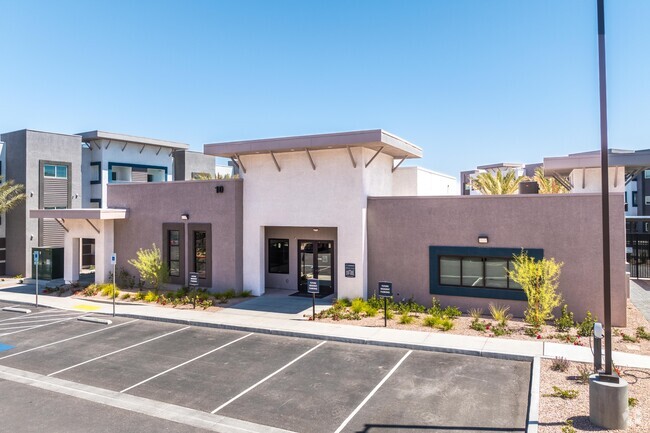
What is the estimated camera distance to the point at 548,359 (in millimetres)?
12078

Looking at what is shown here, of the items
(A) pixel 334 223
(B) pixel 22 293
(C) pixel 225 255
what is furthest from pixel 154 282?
(A) pixel 334 223

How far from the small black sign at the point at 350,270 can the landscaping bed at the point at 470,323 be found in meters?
1.10

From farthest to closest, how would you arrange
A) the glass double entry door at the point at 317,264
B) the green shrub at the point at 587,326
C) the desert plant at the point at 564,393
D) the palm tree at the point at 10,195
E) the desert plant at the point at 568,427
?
the palm tree at the point at 10,195 → the glass double entry door at the point at 317,264 → the green shrub at the point at 587,326 → the desert plant at the point at 564,393 → the desert plant at the point at 568,427

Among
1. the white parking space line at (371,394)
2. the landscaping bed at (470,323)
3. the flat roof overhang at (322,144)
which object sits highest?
the flat roof overhang at (322,144)

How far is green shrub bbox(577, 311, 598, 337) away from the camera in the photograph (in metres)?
14.4

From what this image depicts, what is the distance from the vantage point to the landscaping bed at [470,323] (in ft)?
45.9

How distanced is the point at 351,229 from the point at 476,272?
17.2 feet

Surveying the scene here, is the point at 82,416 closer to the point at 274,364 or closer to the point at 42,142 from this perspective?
the point at 274,364

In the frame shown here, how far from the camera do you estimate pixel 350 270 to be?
19.4 meters

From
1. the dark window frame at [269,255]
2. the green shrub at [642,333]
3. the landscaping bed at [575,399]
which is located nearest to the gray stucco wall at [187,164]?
the dark window frame at [269,255]

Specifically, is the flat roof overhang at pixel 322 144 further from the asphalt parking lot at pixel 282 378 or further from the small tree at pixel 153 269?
the asphalt parking lot at pixel 282 378

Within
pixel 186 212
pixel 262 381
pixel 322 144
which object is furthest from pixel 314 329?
pixel 186 212

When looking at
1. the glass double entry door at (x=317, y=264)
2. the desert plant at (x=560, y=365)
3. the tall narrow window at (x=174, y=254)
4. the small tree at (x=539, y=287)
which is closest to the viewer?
the desert plant at (x=560, y=365)

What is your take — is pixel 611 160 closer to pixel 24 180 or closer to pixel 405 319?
pixel 405 319
